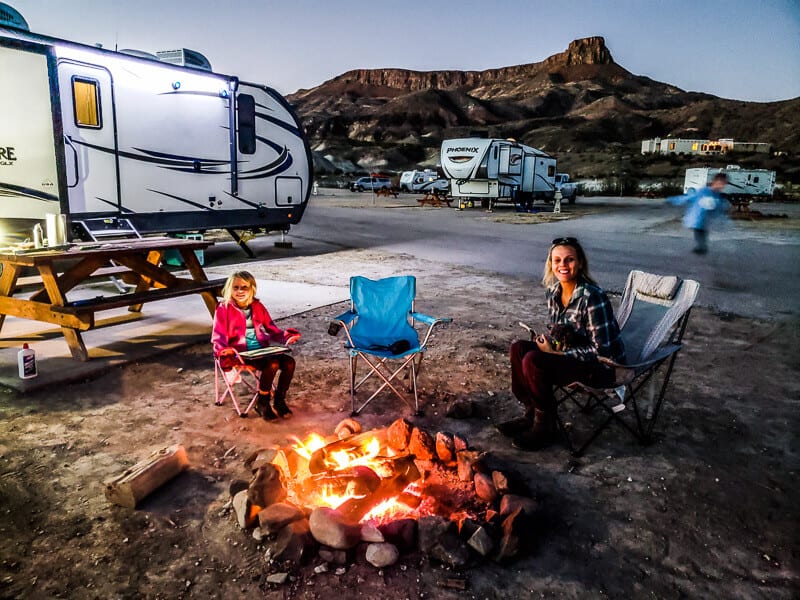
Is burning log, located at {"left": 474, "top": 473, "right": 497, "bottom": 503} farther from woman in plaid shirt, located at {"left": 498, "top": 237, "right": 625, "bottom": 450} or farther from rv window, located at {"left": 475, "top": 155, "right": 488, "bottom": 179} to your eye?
rv window, located at {"left": 475, "top": 155, "right": 488, "bottom": 179}

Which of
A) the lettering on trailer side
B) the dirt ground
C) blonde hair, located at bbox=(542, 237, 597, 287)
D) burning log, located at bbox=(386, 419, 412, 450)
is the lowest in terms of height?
the dirt ground

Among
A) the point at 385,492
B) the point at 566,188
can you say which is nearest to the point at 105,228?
the point at 385,492

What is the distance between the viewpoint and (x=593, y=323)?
3.51 metres

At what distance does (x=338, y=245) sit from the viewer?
523 inches

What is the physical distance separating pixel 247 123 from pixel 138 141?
2.17 m

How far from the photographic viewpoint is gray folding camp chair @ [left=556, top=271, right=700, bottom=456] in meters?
3.49

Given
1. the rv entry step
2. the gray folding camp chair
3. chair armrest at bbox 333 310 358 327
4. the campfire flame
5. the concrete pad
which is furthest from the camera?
the rv entry step

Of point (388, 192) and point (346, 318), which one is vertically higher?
point (388, 192)

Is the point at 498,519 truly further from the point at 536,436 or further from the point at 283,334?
the point at 283,334

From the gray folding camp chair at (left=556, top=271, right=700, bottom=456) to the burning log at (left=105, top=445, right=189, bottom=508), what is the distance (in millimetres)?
2243

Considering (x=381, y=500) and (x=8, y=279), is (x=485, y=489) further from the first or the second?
(x=8, y=279)

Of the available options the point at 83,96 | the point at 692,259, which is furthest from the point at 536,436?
the point at 692,259

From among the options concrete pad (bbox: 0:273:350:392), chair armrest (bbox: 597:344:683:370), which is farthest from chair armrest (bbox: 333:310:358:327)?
concrete pad (bbox: 0:273:350:392)

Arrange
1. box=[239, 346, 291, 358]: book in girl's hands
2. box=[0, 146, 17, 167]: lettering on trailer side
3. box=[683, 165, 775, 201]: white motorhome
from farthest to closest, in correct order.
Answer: box=[683, 165, 775, 201]: white motorhome, box=[0, 146, 17, 167]: lettering on trailer side, box=[239, 346, 291, 358]: book in girl's hands
